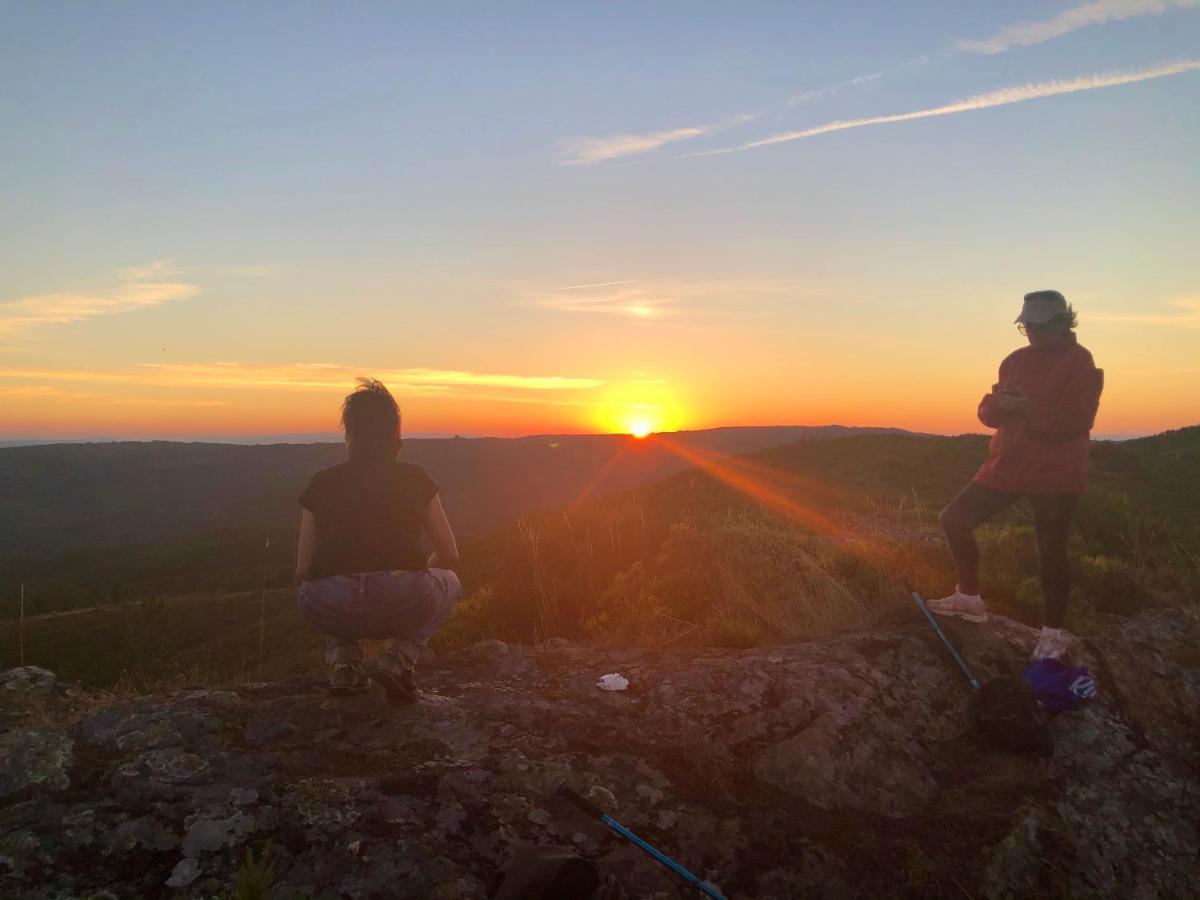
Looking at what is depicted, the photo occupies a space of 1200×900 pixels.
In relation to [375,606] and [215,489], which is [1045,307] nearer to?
[375,606]

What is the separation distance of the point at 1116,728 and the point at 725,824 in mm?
2740

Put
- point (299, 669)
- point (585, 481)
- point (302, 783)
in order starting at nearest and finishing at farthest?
point (302, 783) → point (299, 669) → point (585, 481)

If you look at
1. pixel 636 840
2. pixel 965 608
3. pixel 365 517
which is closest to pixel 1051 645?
pixel 965 608

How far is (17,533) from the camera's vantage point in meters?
57.4

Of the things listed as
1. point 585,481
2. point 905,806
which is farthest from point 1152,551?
point 585,481

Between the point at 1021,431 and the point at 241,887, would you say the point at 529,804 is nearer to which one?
the point at 241,887

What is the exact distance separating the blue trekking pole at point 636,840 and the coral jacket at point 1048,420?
3211mm

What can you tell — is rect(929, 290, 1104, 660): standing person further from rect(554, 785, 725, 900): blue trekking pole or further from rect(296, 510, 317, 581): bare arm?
rect(296, 510, 317, 581): bare arm

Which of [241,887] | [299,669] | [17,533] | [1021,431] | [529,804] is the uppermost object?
[1021,431]

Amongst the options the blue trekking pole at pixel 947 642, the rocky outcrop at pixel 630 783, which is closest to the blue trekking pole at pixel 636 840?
the rocky outcrop at pixel 630 783

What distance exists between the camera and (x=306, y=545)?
3.87 m

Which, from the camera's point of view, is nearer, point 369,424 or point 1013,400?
point 369,424

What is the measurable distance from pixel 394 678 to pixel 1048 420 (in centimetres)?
409

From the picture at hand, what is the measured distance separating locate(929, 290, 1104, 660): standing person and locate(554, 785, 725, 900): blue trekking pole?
3.06m
